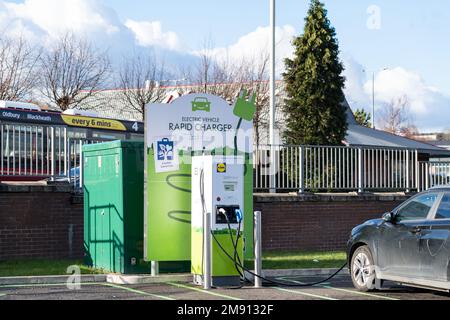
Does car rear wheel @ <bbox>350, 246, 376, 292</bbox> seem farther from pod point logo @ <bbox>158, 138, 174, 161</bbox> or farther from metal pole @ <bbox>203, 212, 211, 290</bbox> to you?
pod point logo @ <bbox>158, 138, 174, 161</bbox>

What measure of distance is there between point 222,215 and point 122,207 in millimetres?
2242

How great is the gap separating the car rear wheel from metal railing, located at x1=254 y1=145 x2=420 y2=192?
273 inches

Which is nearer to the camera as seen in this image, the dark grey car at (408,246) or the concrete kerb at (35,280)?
the dark grey car at (408,246)

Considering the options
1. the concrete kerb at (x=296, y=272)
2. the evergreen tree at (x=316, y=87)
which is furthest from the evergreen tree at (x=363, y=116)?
the concrete kerb at (x=296, y=272)

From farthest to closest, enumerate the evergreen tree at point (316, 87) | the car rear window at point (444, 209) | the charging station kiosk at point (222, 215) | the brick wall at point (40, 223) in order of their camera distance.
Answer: the evergreen tree at point (316, 87) < the brick wall at point (40, 223) < the charging station kiosk at point (222, 215) < the car rear window at point (444, 209)

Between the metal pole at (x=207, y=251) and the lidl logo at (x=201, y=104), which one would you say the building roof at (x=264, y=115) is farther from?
the metal pole at (x=207, y=251)

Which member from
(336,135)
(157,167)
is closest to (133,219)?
(157,167)

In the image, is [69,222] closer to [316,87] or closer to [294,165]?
[294,165]

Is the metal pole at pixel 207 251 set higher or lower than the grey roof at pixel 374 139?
lower

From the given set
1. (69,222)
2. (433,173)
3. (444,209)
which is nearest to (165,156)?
(69,222)

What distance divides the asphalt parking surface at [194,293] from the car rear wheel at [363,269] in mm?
149

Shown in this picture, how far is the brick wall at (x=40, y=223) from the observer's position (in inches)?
637

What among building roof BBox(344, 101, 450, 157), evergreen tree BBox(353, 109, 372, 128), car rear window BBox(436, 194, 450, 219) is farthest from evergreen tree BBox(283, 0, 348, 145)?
evergreen tree BBox(353, 109, 372, 128)
